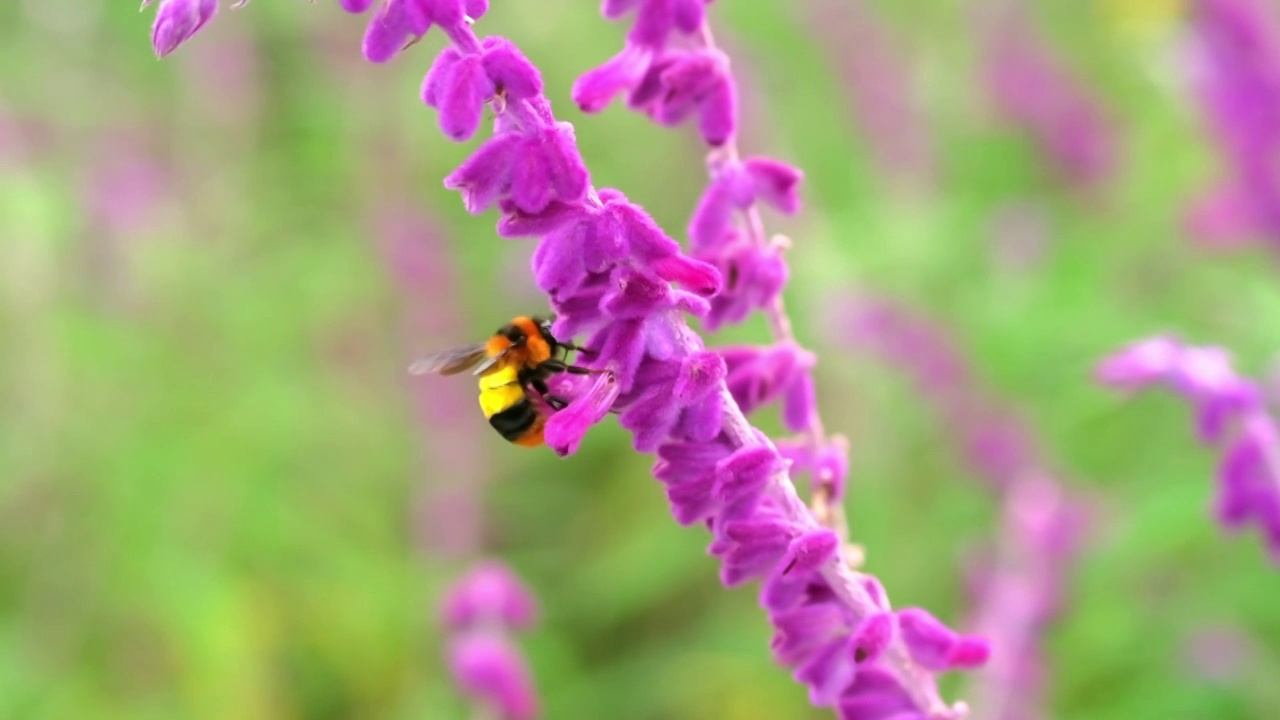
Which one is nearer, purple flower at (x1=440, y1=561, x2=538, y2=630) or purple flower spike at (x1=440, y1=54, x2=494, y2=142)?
purple flower spike at (x1=440, y1=54, x2=494, y2=142)

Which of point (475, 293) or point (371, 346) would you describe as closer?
point (371, 346)

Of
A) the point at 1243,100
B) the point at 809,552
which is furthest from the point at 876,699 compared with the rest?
the point at 1243,100

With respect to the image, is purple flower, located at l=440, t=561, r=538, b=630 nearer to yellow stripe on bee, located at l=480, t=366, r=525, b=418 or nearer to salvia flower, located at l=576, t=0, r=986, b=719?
yellow stripe on bee, located at l=480, t=366, r=525, b=418

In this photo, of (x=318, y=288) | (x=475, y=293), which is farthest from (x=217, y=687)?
(x=475, y=293)

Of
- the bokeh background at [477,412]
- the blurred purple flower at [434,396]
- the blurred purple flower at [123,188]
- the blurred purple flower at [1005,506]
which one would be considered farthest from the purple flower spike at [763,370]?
the blurred purple flower at [123,188]

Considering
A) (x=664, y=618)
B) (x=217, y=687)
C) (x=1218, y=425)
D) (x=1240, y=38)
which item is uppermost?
(x=1240, y=38)

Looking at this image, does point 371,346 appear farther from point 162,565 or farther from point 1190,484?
point 1190,484

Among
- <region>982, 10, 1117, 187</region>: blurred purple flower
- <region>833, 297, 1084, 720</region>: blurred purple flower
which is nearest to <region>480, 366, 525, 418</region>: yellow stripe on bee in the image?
<region>833, 297, 1084, 720</region>: blurred purple flower
